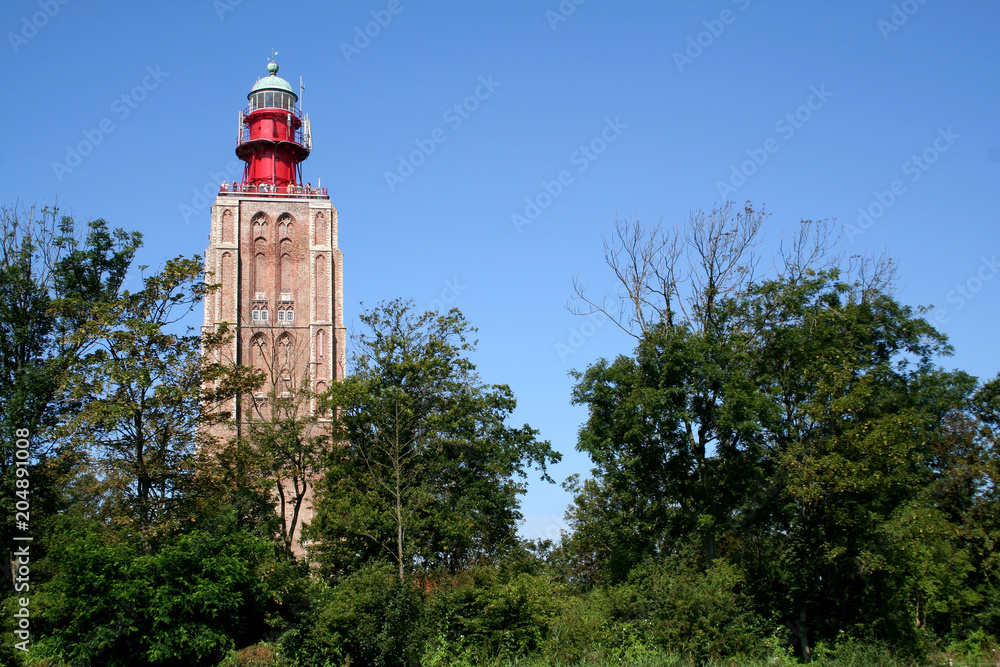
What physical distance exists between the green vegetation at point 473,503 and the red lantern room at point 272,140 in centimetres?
3996

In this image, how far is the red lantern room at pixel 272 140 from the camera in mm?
70500

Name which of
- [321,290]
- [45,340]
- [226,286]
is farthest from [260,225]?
[45,340]

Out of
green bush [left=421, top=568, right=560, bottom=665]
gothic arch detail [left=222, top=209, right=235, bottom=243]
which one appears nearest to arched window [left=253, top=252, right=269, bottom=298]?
gothic arch detail [left=222, top=209, right=235, bottom=243]

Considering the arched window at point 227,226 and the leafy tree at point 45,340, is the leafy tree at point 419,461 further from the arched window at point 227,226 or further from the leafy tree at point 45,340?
the arched window at point 227,226

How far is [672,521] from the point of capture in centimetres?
2883

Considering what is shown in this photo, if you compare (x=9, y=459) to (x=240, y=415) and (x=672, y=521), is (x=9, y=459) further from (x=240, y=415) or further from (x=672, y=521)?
(x=240, y=415)

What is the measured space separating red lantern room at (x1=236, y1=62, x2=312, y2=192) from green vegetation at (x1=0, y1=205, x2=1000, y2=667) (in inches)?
1573

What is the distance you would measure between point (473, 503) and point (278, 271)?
38.3 meters

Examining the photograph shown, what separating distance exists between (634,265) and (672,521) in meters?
8.23

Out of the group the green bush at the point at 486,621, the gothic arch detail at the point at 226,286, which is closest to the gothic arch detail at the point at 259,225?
the gothic arch detail at the point at 226,286

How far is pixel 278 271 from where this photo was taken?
66.7 metres

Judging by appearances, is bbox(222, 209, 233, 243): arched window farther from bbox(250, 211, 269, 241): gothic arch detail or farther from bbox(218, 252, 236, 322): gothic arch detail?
bbox(250, 211, 269, 241): gothic arch detail

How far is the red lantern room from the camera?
70.5 m

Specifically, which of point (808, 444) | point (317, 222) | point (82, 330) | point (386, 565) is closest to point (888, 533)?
point (808, 444)
